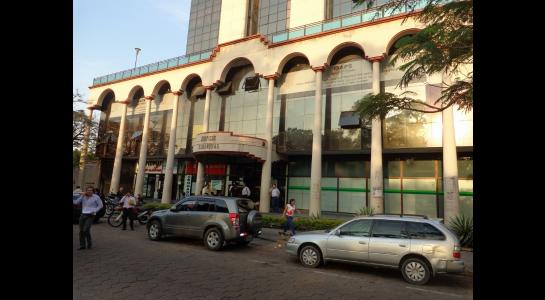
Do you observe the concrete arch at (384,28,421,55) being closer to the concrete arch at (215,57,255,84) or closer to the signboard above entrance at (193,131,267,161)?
the signboard above entrance at (193,131,267,161)

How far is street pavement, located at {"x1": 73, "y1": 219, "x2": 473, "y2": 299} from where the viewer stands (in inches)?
257

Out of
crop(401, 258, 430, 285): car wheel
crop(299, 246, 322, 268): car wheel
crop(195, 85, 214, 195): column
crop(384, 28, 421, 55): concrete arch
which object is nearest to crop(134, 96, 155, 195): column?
crop(195, 85, 214, 195): column

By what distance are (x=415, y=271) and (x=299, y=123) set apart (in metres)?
15.8

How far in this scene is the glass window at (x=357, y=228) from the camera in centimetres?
900

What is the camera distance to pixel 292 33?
23.4 meters

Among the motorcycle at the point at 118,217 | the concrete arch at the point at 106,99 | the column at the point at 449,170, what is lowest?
the motorcycle at the point at 118,217

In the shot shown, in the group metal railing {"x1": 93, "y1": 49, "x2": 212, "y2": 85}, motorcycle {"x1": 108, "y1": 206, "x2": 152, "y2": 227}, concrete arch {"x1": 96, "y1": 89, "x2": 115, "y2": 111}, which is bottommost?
motorcycle {"x1": 108, "y1": 206, "x2": 152, "y2": 227}

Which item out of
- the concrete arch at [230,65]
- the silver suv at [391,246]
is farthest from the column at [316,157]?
the silver suv at [391,246]

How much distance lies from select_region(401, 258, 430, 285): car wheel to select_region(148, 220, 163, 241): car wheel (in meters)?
8.62

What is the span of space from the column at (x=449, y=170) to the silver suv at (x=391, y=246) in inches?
340

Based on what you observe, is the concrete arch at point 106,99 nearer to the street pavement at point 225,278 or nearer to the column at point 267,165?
the column at point 267,165

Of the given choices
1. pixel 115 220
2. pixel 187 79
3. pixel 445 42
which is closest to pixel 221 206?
pixel 115 220
